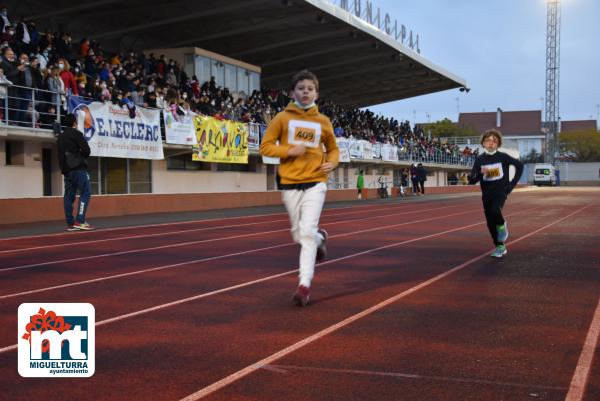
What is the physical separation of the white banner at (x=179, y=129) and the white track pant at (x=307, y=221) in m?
17.4

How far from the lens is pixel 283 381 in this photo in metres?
3.82

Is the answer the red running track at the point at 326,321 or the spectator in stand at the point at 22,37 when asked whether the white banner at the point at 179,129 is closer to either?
the spectator in stand at the point at 22,37

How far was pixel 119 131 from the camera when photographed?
20250mm

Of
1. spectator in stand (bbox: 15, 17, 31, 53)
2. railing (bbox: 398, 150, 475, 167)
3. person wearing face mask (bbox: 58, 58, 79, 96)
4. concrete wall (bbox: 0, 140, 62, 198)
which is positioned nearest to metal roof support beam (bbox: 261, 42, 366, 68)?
railing (bbox: 398, 150, 475, 167)

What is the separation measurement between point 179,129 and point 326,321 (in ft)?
61.7

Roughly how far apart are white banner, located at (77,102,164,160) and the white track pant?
1407 centimetres

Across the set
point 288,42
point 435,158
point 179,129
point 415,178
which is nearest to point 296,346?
point 179,129

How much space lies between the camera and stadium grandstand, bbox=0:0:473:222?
18672mm

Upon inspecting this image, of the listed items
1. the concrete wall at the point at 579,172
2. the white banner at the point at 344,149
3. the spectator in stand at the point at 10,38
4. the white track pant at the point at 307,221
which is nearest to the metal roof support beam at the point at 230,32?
the white banner at the point at 344,149

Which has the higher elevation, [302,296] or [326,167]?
[326,167]

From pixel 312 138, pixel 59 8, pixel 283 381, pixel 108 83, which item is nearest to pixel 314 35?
pixel 59 8

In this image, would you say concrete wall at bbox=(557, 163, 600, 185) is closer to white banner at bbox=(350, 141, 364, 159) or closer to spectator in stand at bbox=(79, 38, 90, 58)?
white banner at bbox=(350, 141, 364, 159)

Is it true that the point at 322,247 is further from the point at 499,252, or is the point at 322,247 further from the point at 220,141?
the point at 220,141

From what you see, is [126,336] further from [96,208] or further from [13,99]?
[96,208]
